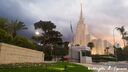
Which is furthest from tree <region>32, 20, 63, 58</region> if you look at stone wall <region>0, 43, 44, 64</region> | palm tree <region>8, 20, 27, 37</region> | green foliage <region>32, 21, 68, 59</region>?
stone wall <region>0, 43, 44, 64</region>

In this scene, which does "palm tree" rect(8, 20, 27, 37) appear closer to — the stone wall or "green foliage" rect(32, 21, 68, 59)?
"green foliage" rect(32, 21, 68, 59)

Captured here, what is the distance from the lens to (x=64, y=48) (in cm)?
9181

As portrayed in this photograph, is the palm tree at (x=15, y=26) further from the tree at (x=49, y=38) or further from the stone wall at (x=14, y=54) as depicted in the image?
the stone wall at (x=14, y=54)

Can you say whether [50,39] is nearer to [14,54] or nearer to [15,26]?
[15,26]

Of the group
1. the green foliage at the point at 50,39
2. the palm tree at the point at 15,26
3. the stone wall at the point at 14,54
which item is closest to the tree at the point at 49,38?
the green foliage at the point at 50,39

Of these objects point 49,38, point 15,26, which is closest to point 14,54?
point 15,26

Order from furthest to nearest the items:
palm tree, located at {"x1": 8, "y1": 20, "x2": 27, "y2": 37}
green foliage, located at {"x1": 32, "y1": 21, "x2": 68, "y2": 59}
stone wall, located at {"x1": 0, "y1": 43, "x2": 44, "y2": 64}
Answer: green foliage, located at {"x1": 32, "y1": 21, "x2": 68, "y2": 59}, palm tree, located at {"x1": 8, "y1": 20, "x2": 27, "y2": 37}, stone wall, located at {"x1": 0, "y1": 43, "x2": 44, "y2": 64}

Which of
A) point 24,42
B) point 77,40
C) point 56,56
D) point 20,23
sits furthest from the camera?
point 77,40

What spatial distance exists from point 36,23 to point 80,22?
59.6m

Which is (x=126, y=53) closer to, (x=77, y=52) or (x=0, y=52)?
(x=77, y=52)

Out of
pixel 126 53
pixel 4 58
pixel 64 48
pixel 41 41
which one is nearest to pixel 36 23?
pixel 41 41

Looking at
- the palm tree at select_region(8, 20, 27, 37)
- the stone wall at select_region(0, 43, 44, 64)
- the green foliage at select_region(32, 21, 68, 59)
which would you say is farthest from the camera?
the green foliage at select_region(32, 21, 68, 59)

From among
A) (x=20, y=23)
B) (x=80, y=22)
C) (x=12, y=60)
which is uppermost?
(x=80, y=22)

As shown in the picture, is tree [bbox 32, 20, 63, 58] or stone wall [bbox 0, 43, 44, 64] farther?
tree [bbox 32, 20, 63, 58]
